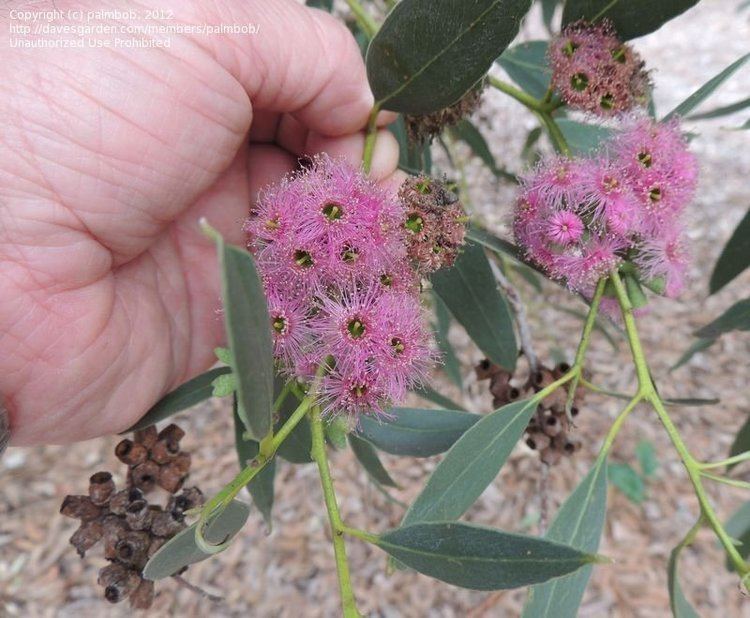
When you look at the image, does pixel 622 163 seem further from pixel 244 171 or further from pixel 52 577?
pixel 52 577

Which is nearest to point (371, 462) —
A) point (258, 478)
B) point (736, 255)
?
point (258, 478)

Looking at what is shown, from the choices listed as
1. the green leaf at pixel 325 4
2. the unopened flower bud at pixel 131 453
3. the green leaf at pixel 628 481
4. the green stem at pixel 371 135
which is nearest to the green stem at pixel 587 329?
the green stem at pixel 371 135

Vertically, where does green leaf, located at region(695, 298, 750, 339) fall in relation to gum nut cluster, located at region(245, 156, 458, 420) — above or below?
above

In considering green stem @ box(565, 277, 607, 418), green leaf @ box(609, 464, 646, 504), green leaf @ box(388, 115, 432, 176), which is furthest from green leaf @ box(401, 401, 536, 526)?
green leaf @ box(609, 464, 646, 504)

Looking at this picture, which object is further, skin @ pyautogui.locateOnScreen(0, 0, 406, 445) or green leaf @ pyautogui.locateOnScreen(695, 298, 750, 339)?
green leaf @ pyautogui.locateOnScreen(695, 298, 750, 339)

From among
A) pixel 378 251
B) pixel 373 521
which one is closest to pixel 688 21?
pixel 373 521

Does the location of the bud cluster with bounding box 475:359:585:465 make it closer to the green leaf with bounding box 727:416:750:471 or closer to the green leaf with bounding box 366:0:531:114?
the green leaf with bounding box 727:416:750:471
